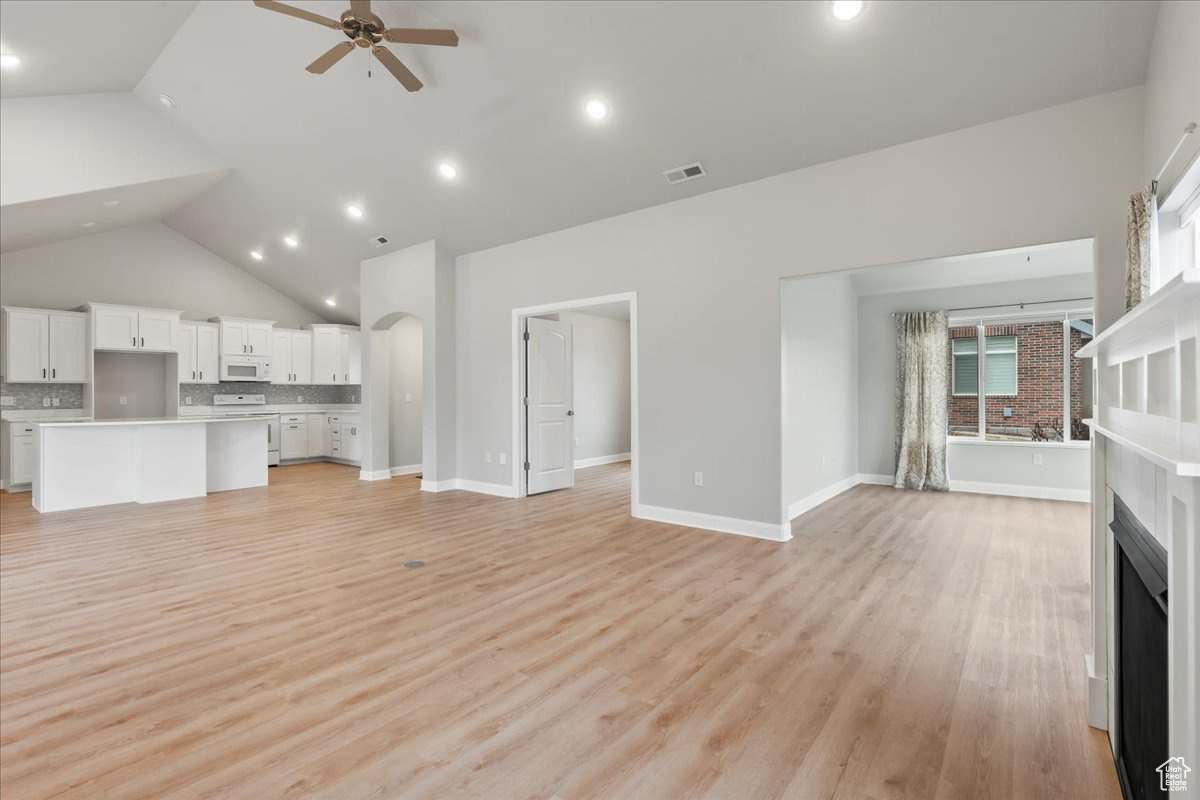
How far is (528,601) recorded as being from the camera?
3.34 metres

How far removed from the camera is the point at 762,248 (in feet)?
15.1

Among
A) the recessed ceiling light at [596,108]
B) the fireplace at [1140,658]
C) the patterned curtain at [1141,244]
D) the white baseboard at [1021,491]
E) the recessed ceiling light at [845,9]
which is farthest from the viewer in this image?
the white baseboard at [1021,491]

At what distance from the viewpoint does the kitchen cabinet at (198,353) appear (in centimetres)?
858

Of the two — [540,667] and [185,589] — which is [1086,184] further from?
[185,589]

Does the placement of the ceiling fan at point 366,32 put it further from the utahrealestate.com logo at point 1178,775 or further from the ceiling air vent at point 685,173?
the utahrealestate.com logo at point 1178,775

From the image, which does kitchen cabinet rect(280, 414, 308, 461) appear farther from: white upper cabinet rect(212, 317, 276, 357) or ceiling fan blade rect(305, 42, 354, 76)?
ceiling fan blade rect(305, 42, 354, 76)

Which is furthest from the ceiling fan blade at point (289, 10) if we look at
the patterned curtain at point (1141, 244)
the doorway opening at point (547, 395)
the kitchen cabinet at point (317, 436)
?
the kitchen cabinet at point (317, 436)

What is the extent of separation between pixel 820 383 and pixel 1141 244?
13.6 feet

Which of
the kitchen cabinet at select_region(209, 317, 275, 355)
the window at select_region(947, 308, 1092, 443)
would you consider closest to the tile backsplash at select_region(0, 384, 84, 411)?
the kitchen cabinet at select_region(209, 317, 275, 355)

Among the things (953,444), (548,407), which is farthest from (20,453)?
(953,444)

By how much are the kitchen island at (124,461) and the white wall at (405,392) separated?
194 centimetres

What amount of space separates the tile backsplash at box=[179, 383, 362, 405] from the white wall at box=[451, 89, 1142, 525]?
5.62 meters

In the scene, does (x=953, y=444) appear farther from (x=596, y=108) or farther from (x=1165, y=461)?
(x=1165, y=461)

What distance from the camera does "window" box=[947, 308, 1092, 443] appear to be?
255 inches
